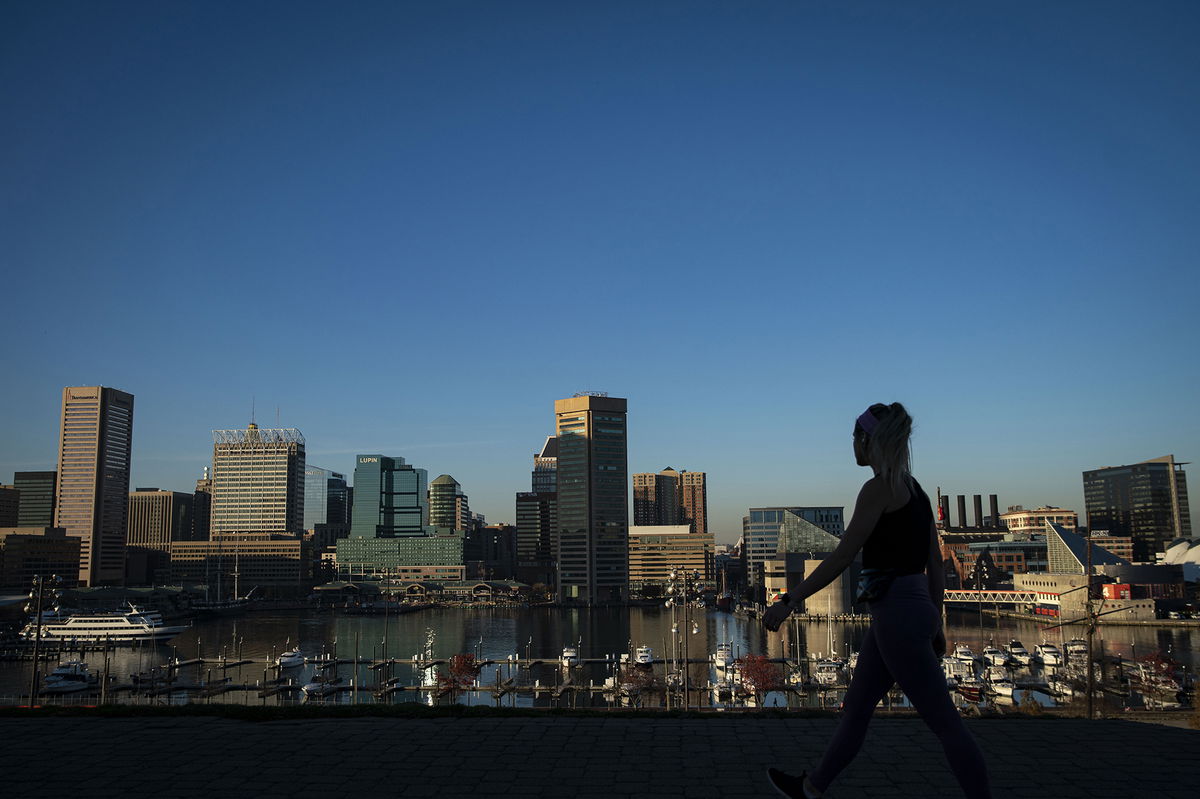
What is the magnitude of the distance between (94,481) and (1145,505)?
191 m

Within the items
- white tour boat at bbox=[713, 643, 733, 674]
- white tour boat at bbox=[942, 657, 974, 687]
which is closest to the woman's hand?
white tour boat at bbox=[942, 657, 974, 687]

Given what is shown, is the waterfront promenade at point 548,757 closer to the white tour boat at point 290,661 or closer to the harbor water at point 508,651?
the harbor water at point 508,651

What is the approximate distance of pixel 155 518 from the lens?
18662 cm

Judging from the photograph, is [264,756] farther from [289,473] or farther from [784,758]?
[289,473]

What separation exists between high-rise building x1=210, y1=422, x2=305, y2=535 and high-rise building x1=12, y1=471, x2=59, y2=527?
2988cm

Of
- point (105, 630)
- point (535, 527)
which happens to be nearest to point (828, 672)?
point (105, 630)

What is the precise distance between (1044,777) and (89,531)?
156 m

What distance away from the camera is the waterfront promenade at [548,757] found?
5.46 metres

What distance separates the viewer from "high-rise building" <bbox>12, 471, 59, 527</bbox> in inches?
6289

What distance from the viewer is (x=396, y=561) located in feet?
517

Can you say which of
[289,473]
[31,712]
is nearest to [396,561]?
[289,473]

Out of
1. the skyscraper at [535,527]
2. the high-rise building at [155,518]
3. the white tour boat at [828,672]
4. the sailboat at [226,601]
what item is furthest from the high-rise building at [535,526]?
the white tour boat at [828,672]

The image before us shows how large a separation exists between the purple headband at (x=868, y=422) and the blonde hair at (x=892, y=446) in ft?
0.04

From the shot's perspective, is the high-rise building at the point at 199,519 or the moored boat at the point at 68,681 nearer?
the moored boat at the point at 68,681
